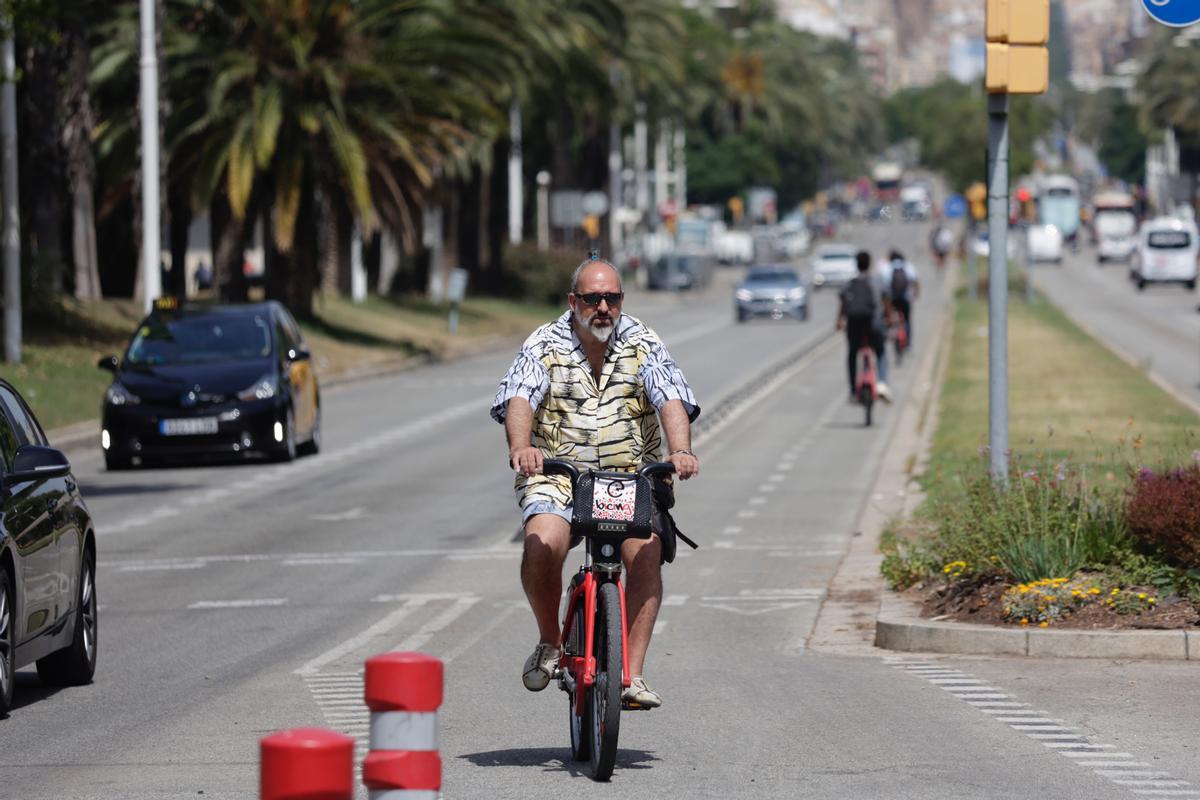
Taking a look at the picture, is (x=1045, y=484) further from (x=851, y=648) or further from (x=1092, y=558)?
(x=851, y=648)

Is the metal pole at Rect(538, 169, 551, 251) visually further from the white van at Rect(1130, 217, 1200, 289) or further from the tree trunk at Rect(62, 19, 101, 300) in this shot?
the tree trunk at Rect(62, 19, 101, 300)

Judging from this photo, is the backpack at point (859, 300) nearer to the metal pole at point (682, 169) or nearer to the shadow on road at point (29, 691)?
the shadow on road at point (29, 691)

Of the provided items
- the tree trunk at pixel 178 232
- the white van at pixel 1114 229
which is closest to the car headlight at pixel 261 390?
the tree trunk at pixel 178 232

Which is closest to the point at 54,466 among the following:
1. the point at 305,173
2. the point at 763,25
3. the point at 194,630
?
the point at 194,630

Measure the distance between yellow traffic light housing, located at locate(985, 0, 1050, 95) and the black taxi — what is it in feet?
38.8

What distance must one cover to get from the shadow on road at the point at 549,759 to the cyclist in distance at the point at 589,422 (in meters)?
0.30

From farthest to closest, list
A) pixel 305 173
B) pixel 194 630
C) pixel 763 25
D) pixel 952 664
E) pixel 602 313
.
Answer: pixel 763 25 → pixel 305 173 → pixel 194 630 → pixel 952 664 → pixel 602 313

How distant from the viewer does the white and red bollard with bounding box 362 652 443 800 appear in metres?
5.12

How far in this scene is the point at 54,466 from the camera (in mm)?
10062

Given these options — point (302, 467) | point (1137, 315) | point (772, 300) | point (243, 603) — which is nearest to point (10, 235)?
point (302, 467)

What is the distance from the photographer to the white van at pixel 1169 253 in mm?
77062

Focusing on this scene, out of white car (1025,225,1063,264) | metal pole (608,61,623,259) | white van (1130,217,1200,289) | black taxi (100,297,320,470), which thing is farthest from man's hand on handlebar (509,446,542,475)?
white car (1025,225,1063,264)

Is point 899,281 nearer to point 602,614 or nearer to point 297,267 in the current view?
point 297,267

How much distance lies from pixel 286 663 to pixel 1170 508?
168 inches
